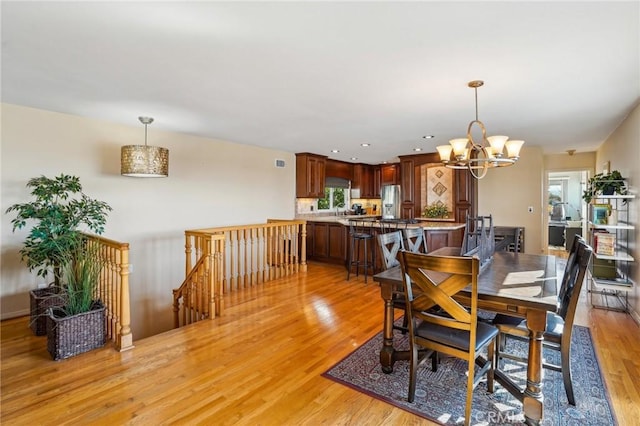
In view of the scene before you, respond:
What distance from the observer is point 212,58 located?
94.1 inches

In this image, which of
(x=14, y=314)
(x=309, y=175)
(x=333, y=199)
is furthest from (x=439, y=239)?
(x=14, y=314)

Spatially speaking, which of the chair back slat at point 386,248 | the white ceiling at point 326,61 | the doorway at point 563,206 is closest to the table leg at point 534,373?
the chair back slat at point 386,248

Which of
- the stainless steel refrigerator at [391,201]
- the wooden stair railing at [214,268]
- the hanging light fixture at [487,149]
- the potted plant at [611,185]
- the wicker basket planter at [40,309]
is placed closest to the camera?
the hanging light fixture at [487,149]

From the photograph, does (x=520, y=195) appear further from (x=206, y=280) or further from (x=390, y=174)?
(x=206, y=280)

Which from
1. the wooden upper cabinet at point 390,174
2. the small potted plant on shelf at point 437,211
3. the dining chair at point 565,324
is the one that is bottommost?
the dining chair at point 565,324

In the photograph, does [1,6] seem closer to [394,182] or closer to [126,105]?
[126,105]

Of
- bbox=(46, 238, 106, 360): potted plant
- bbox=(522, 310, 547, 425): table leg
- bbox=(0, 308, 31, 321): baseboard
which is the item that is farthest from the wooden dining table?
bbox=(0, 308, 31, 321): baseboard

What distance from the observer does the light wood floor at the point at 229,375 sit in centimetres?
201

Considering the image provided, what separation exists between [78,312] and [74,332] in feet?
0.63

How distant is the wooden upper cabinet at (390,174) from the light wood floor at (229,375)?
5468 mm

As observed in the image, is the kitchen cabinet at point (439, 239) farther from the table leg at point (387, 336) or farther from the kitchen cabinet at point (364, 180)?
the kitchen cabinet at point (364, 180)

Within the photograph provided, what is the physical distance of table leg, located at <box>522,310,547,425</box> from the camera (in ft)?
6.19

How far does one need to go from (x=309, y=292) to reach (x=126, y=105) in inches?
129

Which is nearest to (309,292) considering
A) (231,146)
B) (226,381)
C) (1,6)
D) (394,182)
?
(226,381)
